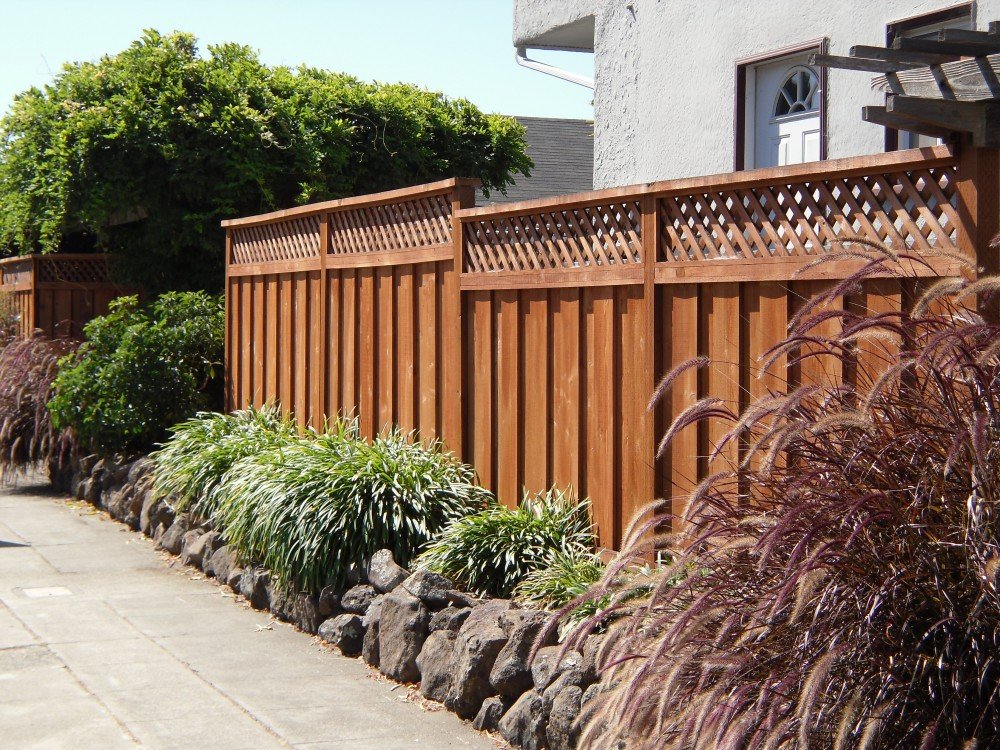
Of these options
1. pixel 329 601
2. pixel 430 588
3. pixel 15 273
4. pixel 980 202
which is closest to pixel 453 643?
pixel 430 588

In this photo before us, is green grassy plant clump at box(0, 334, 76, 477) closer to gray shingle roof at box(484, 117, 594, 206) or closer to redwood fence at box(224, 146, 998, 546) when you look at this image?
redwood fence at box(224, 146, 998, 546)

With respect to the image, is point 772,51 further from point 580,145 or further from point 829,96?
point 580,145

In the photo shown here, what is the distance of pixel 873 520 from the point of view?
150 inches

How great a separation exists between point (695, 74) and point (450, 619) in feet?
19.1

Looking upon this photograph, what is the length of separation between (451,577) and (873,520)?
3579 millimetres

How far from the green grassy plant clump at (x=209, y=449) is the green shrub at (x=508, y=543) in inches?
120

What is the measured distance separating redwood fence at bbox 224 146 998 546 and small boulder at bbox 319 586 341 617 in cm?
122

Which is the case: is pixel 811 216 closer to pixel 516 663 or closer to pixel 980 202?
pixel 980 202

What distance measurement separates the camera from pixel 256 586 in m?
8.43

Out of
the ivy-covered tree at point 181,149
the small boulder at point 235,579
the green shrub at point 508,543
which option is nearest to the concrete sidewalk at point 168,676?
the small boulder at point 235,579

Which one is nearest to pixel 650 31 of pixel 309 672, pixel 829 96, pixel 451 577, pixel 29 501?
pixel 829 96

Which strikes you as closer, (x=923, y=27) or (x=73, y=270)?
(x=923, y=27)

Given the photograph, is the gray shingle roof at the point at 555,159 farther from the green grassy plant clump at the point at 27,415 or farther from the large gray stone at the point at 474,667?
the large gray stone at the point at 474,667

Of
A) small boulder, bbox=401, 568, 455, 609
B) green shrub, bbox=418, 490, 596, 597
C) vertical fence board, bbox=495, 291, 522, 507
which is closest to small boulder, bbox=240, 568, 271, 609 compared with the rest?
green shrub, bbox=418, 490, 596, 597
